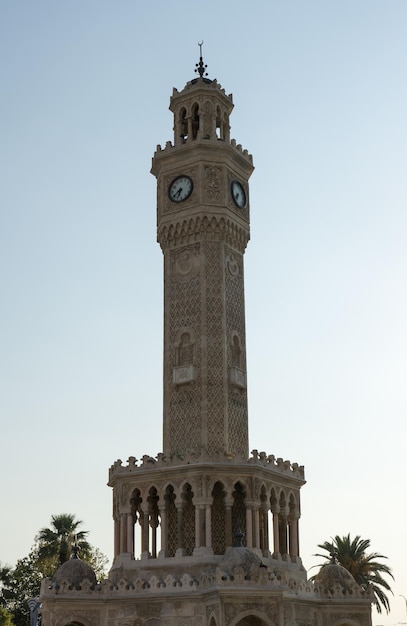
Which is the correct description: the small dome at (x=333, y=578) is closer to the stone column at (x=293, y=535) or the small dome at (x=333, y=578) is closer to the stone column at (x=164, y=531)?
the stone column at (x=293, y=535)

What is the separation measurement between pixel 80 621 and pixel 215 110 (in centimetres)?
2457

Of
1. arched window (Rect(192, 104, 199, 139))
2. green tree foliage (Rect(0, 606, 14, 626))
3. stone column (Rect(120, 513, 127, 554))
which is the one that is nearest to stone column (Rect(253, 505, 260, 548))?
stone column (Rect(120, 513, 127, 554))

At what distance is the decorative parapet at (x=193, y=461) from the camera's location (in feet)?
119

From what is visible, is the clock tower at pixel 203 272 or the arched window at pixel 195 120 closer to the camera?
the clock tower at pixel 203 272

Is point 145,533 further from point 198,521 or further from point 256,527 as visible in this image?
point 256,527

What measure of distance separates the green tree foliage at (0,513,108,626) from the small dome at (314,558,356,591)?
728 inches

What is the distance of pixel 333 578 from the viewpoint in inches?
1474

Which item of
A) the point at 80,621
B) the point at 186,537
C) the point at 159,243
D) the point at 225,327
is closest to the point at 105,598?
the point at 80,621

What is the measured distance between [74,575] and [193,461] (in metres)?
6.53

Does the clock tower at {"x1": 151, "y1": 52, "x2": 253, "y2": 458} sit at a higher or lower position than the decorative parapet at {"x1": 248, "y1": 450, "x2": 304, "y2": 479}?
higher

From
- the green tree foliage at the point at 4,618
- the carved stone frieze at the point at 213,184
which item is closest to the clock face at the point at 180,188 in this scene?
the carved stone frieze at the point at 213,184

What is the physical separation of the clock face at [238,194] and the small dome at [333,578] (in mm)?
17356

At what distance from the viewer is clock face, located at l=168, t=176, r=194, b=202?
42.8 meters

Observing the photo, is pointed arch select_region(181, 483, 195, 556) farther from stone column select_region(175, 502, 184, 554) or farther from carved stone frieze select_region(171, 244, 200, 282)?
carved stone frieze select_region(171, 244, 200, 282)
